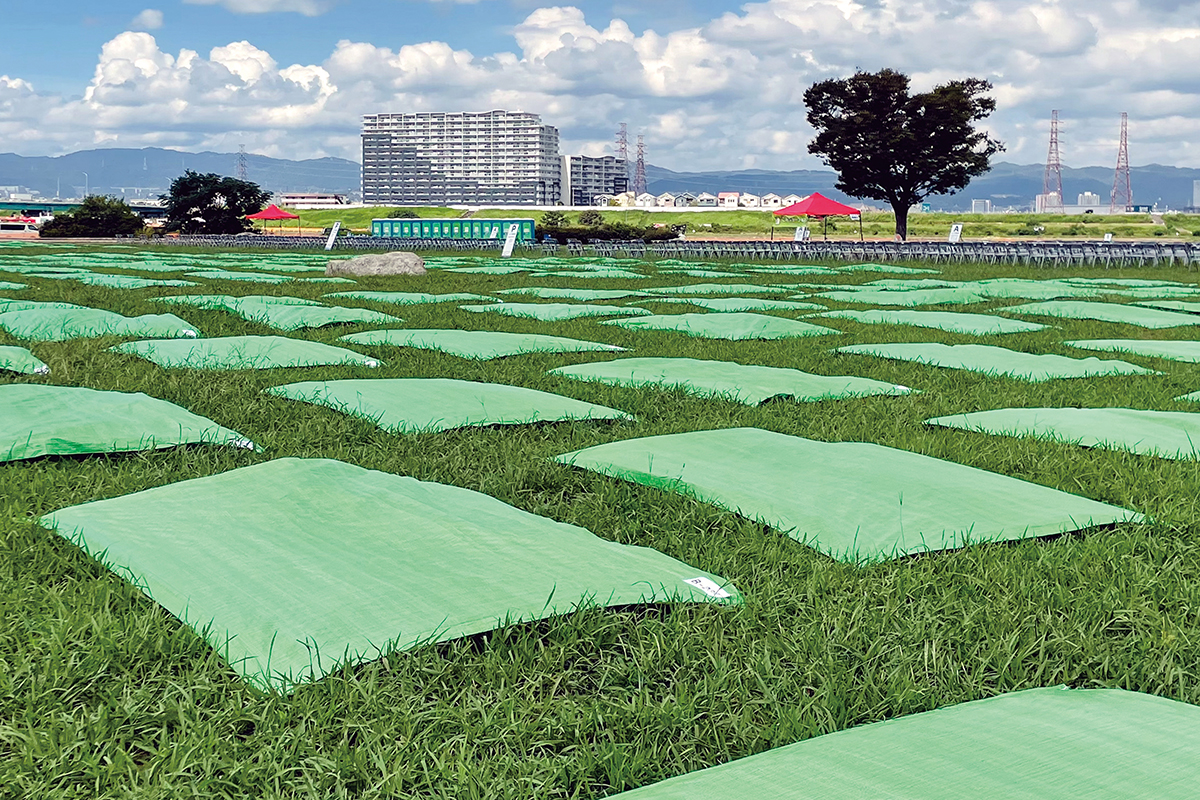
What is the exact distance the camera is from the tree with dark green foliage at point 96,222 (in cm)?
4731

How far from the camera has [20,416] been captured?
159 inches

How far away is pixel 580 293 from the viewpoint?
40.5 feet

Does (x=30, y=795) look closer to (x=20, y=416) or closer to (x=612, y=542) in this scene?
(x=612, y=542)

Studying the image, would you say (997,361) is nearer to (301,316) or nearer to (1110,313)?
(1110,313)

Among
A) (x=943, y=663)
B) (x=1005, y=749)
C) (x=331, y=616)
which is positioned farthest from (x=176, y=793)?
(x=943, y=663)

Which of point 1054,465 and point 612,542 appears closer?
point 612,542

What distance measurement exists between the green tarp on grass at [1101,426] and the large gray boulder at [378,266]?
13103mm

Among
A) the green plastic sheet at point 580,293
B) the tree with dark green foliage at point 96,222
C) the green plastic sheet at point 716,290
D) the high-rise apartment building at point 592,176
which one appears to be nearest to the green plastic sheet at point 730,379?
the green plastic sheet at point 580,293

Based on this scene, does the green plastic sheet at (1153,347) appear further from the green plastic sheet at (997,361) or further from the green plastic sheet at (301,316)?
the green plastic sheet at (301,316)

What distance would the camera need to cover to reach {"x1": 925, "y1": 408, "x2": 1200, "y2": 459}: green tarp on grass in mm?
4164

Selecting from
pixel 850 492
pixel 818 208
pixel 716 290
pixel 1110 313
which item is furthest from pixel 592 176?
pixel 850 492

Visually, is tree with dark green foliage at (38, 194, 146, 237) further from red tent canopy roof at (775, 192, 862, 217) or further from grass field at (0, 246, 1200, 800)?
grass field at (0, 246, 1200, 800)

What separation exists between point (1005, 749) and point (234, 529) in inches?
75.1

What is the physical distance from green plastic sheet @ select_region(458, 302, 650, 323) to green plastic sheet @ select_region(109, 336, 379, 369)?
3074 millimetres
